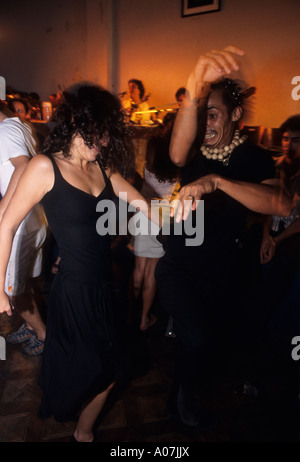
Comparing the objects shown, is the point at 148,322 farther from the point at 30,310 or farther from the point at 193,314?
the point at 193,314

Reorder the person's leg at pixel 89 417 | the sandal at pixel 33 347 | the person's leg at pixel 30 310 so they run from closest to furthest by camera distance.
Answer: the person's leg at pixel 89 417, the person's leg at pixel 30 310, the sandal at pixel 33 347

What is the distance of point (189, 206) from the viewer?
1255 millimetres

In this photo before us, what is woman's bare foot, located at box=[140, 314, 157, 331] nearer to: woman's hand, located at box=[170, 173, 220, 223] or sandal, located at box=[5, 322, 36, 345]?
sandal, located at box=[5, 322, 36, 345]

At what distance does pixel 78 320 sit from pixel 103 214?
1.71 ft

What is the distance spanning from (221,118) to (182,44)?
18.6 ft

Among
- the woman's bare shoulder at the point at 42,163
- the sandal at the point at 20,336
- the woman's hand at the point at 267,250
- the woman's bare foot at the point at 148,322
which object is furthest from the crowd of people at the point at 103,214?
the woman's bare foot at the point at 148,322

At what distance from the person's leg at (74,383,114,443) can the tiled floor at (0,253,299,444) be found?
12 centimetres

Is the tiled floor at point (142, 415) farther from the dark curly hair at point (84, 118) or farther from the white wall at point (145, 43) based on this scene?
the white wall at point (145, 43)

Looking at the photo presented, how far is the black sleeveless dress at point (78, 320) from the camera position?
1.35 metres

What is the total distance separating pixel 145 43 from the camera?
267 inches

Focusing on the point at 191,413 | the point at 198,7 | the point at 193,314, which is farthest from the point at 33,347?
the point at 198,7

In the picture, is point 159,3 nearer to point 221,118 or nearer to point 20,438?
point 221,118

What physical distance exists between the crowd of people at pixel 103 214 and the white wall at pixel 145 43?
7.84 ft

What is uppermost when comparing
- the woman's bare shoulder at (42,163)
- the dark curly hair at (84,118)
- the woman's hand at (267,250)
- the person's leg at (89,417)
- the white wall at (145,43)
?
the white wall at (145,43)
